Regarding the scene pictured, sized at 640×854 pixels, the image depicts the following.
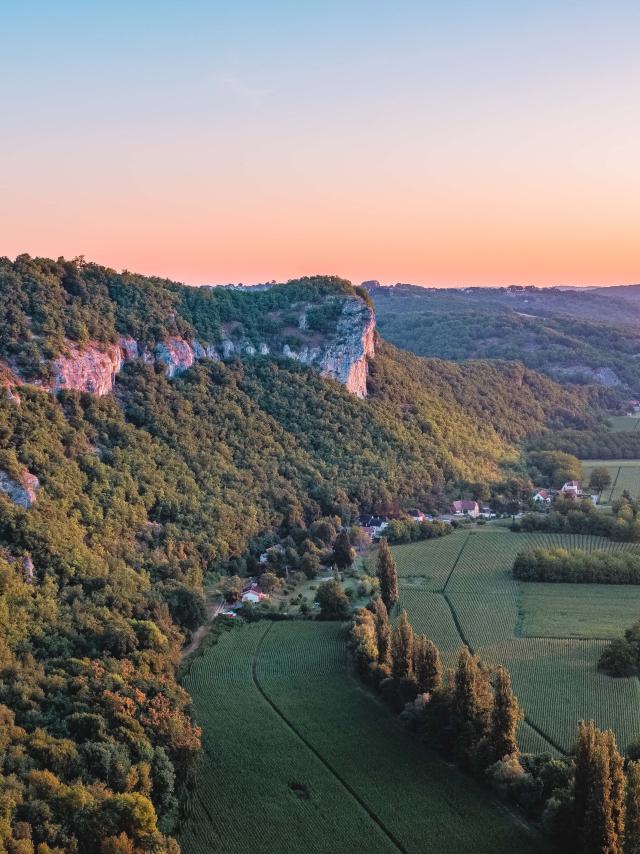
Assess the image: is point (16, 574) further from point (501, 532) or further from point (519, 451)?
point (519, 451)

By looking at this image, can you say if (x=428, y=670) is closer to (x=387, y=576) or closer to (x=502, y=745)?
(x=502, y=745)

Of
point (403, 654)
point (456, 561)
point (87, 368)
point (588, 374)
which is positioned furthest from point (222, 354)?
point (588, 374)

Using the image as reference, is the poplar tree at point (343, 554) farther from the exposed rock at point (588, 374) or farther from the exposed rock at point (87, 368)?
the exposed rock at point (588, 374)

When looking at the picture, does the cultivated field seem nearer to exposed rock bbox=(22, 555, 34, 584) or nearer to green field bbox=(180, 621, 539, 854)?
green field bbox=(180, 621, 539, 854)

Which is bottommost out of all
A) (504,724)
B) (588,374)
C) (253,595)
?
(253,595)

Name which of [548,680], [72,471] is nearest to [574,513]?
[548,680]

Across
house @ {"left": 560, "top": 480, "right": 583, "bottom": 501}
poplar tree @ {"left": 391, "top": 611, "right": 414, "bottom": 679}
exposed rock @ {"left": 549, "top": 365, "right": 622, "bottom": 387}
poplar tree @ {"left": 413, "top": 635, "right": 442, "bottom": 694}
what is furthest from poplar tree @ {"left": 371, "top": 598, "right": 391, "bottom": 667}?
exposed rock @ {"left": 549, "top": 365, "right": 622, "bottom": 387}
